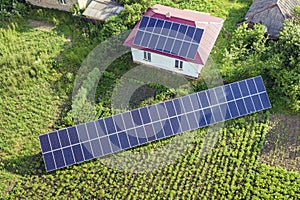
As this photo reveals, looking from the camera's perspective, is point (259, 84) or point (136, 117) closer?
point (136, 117)

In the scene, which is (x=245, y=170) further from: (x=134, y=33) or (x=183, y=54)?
(x=134, y=33)

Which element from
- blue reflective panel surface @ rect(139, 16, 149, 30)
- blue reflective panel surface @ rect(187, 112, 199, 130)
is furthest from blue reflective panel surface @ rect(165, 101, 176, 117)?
blue reflective panel surface @ rect(139, 16, 149, 30)

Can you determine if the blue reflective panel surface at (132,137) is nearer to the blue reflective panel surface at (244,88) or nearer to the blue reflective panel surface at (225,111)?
the blue reflective panel surface at (225,111)

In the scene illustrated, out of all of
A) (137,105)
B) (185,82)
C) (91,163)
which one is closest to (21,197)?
(91,163)

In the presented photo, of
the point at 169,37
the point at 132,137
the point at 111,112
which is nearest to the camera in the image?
the point at 132,137

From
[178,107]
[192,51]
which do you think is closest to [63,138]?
[178,107]

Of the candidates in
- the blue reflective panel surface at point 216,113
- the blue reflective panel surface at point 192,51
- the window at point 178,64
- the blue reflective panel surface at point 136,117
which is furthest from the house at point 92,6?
the blue reflective panel surface at point 216,113

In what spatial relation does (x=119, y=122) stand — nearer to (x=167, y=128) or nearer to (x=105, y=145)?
(x=105, y=145)
